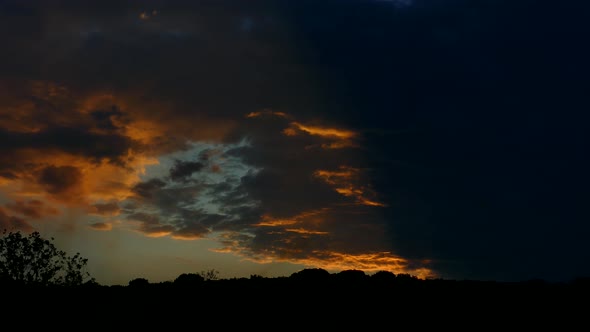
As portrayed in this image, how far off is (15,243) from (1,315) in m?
30.7

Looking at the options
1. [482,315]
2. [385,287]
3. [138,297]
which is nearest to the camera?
[482,315]

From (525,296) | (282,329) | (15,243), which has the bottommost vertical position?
(282,329)

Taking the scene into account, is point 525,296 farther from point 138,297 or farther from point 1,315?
point 1,315

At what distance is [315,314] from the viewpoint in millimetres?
33438

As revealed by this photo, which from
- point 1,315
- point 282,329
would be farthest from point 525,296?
point 1,315

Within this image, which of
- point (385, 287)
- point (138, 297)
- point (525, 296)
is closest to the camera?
point (525, 296)

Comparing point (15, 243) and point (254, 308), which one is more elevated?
point (15, 243)

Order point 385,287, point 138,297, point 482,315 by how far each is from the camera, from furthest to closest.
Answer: point 138,297 → point 385,287 → point 482,315

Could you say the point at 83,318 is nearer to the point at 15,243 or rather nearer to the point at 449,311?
the point at 449,311

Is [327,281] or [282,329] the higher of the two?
[327,281]

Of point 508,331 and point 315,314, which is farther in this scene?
point 315,314

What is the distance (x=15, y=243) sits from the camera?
65750mm

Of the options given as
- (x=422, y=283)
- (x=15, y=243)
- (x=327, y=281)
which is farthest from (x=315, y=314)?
(x=15, y=243)

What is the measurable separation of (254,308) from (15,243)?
42.8 meters
